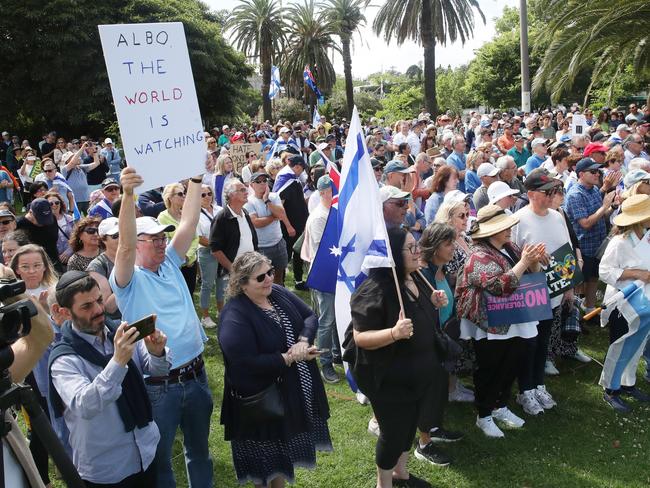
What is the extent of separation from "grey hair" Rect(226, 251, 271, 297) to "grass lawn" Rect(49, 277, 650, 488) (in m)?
1.63

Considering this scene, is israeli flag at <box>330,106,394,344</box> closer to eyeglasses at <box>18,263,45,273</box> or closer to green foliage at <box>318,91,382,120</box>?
eyeglasses at <box>18,263,45,273</box>

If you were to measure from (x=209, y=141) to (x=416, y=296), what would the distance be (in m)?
11.1

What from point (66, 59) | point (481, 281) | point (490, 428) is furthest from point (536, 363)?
point (66, 59)

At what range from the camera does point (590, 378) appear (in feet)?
19.9

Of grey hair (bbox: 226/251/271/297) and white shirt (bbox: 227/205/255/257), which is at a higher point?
grey hair (bbox: 226/251/271/297)

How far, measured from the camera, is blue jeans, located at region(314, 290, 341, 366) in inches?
241

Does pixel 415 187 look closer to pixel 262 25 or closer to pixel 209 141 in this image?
pixel 209 141

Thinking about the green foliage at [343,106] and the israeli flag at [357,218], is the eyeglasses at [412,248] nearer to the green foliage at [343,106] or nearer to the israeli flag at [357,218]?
the israeli flag at [357,218]

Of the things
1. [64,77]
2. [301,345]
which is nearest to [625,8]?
[301,345]

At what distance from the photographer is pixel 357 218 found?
418 centimetres

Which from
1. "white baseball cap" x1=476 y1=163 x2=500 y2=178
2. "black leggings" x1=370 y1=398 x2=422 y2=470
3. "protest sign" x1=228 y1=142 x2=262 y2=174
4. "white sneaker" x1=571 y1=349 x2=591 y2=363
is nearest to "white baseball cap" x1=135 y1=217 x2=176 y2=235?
"black leggings" x1=370 y1=398 x2=422 y2=470

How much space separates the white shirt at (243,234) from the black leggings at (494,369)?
263 cm

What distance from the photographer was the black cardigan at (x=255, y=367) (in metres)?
3.62

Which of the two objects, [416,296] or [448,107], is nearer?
[416,296]
